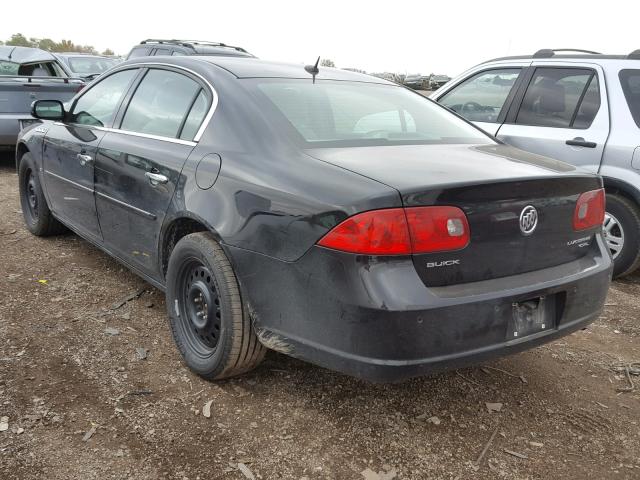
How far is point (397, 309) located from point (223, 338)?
0.96 metres

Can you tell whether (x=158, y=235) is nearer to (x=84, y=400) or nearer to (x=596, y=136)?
(x=84, y=400)

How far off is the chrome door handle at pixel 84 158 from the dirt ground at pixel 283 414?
0.97 metres

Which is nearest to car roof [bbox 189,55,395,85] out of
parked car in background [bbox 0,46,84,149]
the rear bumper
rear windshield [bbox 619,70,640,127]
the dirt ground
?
the rear bumper

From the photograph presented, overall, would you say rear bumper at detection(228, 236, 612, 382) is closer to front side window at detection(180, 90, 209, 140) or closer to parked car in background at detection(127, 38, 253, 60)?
front side window at detection(180, 90, 209, 140)

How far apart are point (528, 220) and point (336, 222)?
0.83 meters

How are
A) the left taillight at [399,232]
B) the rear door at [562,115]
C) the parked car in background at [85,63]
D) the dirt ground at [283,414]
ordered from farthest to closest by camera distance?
the parked car in background at [85,63] < the rear door at [562,115] < the dirt ground at [283,414] < the left taillight at [399,232]

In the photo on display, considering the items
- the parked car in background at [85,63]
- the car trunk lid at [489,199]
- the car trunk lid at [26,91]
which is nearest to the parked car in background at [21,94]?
the car trunk lid at [26,91]

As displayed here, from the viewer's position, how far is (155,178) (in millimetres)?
3156

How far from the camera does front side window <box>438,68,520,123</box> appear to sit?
535 centimetres

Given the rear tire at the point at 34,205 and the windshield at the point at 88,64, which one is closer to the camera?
the rear tire at the point at 34,205

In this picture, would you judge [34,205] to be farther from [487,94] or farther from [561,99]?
[561,99]

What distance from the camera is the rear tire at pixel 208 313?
2701 mm

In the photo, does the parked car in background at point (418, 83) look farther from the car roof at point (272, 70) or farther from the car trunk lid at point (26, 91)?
the car roof at point (272, 70)

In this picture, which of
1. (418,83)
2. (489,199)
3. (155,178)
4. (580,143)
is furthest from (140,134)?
(418,83)
